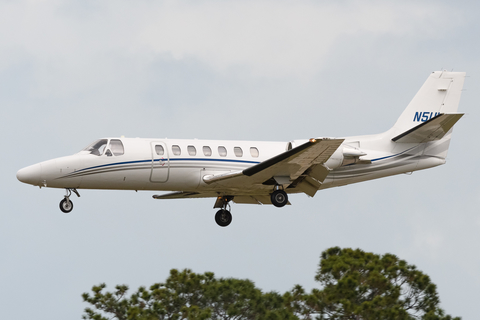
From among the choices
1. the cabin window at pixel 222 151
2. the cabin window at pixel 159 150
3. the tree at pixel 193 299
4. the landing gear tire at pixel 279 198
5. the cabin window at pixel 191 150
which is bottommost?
the tree at pixel 193 299

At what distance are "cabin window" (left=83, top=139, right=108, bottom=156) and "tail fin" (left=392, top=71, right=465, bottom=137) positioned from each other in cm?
1203

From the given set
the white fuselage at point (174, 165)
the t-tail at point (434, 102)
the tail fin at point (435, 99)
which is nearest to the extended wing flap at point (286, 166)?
the white fuselage at point (174, 165)

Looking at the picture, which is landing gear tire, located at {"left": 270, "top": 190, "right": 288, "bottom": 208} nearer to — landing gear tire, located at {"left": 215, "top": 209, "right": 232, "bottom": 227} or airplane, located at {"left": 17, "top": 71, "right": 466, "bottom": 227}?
airplane, located at {"left": 17, "top": 71, "right": 466, "bottom": 227}

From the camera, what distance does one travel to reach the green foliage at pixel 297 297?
27141mm

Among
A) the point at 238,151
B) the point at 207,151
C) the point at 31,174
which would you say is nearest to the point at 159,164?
the point at 207,151

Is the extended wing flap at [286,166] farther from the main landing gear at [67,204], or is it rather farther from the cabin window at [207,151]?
the main landing gear at [67,204]

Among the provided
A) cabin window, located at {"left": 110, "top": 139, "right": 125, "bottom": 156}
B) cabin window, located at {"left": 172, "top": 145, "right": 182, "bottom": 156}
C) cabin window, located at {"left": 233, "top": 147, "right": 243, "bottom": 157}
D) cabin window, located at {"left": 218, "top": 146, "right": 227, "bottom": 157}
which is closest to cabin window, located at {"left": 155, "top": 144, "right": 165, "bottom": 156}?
cabin window, located at {"left": 172, "top": 145, "right": 182, "bottom": 156}

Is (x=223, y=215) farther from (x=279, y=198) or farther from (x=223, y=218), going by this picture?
(x=279, y=198)

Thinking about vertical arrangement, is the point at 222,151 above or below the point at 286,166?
above

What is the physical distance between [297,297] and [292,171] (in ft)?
15.4

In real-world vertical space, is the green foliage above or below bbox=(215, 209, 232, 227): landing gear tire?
below

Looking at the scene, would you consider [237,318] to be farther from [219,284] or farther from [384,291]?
[384,291]

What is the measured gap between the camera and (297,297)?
28.8m

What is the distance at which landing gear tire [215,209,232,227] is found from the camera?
30.5 metres
